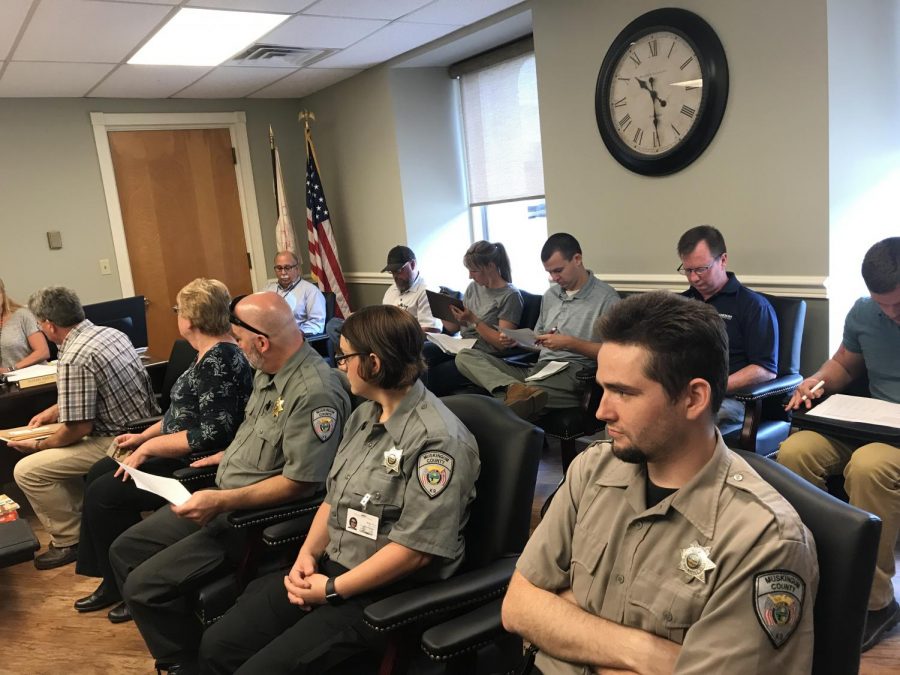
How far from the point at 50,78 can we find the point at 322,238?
6.85 ft

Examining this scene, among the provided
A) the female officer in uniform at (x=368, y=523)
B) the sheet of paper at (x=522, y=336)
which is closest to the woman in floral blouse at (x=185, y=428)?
the female officer in uniform at (x=368, y=523)

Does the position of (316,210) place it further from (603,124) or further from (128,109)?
(603,124)

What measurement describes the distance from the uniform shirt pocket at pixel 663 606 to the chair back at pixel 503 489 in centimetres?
41

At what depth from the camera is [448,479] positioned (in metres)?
1.48

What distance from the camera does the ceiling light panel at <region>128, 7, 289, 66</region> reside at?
11.2 ft

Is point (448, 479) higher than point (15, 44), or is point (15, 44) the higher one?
point (15, 44)

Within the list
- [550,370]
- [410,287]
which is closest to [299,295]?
[410,287]

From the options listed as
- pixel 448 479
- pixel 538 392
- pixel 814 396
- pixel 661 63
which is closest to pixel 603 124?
pixel 661 63

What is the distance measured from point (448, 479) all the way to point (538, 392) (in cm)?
Answer: 143

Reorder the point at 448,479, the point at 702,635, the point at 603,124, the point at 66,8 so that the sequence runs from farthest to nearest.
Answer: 1. the point at 603,124
2. the point at 66,8
3. the point at 448,479
4. the point at 702,635

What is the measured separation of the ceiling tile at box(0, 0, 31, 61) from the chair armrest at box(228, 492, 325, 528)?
8.22 ft

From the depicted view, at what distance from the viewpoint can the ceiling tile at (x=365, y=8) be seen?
11.1 feet

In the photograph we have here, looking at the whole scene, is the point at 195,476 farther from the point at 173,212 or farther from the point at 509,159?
the point at 173,212

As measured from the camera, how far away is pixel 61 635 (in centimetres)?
253
